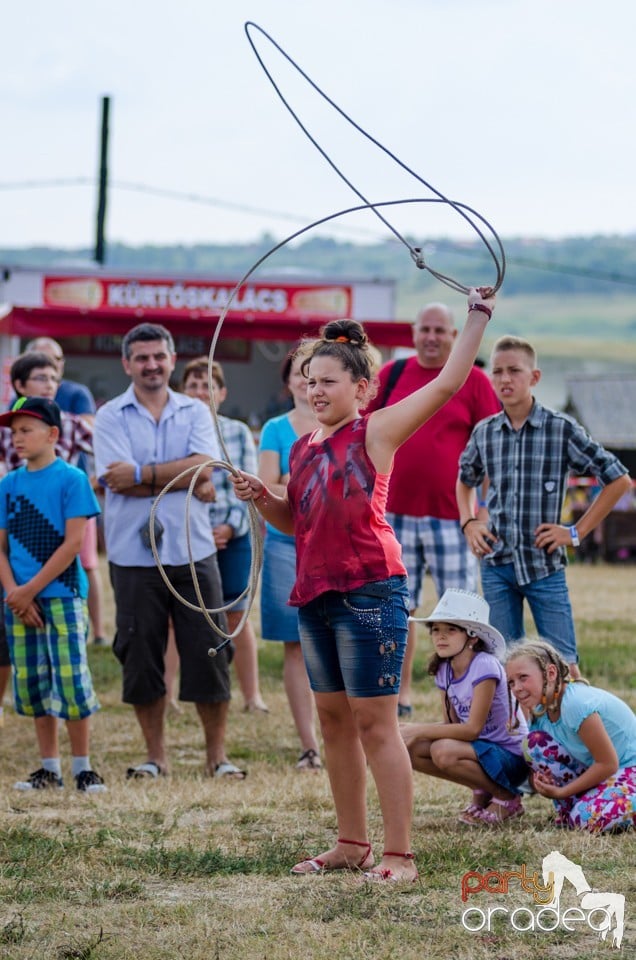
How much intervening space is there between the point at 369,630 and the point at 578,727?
1192 mm

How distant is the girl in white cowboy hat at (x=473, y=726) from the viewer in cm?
525

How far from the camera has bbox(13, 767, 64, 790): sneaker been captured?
5.98 meters

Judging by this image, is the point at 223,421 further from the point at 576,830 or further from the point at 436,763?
the point at 576,830

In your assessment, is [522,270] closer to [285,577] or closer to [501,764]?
[285,577]

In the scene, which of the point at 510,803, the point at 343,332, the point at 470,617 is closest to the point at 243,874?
the point at 510,803

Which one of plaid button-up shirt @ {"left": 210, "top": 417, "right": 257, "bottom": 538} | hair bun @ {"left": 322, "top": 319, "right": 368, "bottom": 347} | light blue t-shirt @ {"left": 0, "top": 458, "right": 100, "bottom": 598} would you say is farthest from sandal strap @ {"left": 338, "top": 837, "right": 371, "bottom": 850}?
plaid button-up shirt @ {"left": 210, "top": 417, "right": 257, "bottom": 538}

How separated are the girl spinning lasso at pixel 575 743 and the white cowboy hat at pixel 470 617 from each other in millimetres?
233

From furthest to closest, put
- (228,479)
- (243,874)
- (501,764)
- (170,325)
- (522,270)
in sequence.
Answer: (522,270) → (170,325) → (228,479) → (501,764) → (243,874)

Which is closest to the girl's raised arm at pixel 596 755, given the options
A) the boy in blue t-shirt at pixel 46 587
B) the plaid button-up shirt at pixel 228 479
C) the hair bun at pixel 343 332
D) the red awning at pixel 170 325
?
the hair bun at pixel 343 332

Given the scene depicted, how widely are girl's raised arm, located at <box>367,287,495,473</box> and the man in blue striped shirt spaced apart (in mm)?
1787

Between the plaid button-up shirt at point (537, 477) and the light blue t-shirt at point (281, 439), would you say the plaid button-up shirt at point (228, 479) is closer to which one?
the light blue t-shirt at point (281, 439)

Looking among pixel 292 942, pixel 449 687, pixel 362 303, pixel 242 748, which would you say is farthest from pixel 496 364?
pixel 362 303

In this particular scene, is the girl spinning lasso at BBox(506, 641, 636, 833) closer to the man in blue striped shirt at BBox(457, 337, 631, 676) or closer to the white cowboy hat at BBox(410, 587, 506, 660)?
the white cowboy hat at BBox(410, 587, 506, 660)

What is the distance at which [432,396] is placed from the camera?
13.6 feet
